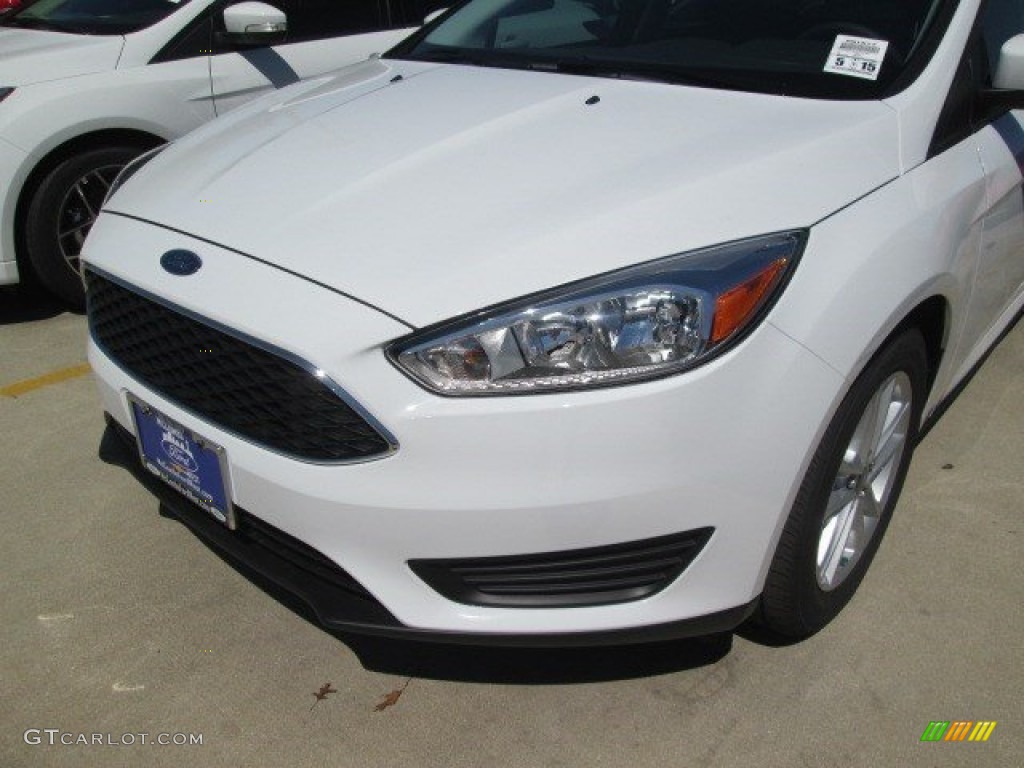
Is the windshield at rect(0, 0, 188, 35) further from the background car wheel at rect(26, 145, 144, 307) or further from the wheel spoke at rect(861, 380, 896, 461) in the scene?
the wheel spoke at rect(861, 380, 896, 461)

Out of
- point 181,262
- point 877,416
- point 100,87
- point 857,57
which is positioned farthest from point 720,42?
point 100,87

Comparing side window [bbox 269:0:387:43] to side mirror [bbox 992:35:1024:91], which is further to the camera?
side window [bbox 269:0:387:43]

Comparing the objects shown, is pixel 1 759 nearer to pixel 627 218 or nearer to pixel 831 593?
pixel 627 218

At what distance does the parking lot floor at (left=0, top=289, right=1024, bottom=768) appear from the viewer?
2.01 meters

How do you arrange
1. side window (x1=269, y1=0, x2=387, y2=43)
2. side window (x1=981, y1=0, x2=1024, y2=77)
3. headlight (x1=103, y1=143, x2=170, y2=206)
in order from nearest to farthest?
side window (x1=981, y1=0, x2=1024, y2=77) → headlight (x1=103, y1=143, x2=170, y2=206) → side window (x1=269, y1=0, x2=387, y2=43)

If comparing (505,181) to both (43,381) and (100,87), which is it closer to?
(43,381)

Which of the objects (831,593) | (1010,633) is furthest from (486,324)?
(1010,633)

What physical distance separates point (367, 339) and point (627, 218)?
537 millimetres

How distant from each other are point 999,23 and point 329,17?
292 centimetres

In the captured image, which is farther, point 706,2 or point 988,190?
point 706,2

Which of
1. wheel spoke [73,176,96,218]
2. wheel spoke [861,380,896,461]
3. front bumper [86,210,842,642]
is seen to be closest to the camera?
front bumper [86,210,842,642]

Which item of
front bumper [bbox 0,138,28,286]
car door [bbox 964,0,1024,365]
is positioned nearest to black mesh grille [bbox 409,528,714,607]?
car door [bbox 964,0,1024,365]

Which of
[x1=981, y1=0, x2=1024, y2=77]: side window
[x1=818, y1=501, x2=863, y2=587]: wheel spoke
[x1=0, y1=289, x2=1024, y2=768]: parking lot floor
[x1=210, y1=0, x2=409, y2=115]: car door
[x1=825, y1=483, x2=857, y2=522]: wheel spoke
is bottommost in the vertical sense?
[x1=0, y1=289, x2=1024, y2=768]: parking lot floor

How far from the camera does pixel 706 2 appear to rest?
→ 282cm
